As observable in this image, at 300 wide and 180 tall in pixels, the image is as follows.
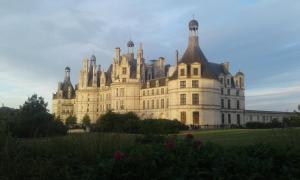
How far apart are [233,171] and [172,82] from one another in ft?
177

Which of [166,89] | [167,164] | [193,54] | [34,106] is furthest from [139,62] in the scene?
[167,164]

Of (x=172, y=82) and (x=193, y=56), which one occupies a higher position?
(x=193, y=56)

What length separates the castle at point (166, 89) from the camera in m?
59.5

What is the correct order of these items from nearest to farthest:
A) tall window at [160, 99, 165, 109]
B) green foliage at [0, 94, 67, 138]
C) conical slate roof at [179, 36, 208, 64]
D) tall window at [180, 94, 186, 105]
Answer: green foliage at [0, 94, 67, 138], tall window at [180, 94, 186, 105], conical slate roof at [179, 36, 208, 64], tall window at [160, 99, 165, 109]

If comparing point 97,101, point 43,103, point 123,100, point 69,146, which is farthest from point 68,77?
point 69,146

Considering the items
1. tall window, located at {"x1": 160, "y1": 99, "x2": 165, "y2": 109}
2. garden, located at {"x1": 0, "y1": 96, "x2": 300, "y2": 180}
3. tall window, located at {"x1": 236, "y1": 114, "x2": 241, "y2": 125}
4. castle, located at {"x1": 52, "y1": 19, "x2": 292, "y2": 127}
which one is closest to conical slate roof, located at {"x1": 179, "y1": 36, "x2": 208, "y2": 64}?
castle, located at {"x1": 52, "y1": 19, "x2": 292, "y2": 127}

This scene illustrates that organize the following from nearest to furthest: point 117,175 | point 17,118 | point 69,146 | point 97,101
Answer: point 117,175 < point 69,146 < point 17,118 < point 97,101

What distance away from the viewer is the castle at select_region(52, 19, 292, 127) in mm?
59469

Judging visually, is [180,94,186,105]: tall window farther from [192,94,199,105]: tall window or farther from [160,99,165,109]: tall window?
[160,99,165,109]: tall window

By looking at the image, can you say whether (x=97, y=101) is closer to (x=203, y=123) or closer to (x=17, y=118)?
(x=203, y=123)

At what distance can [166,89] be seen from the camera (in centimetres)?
6831

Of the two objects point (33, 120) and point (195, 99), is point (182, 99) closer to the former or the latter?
point (195, 99)

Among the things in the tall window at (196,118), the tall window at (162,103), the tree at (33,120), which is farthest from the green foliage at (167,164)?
the tall window at (162,103)

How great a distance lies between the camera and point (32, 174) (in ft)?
24.6
